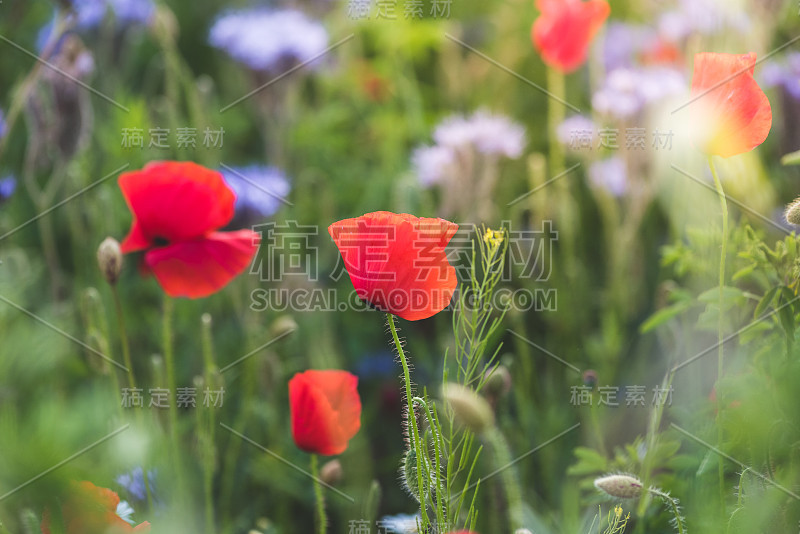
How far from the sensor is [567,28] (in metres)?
1.08

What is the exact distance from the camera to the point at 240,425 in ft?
2.76

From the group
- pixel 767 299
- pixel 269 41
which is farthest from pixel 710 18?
pixel 767 299

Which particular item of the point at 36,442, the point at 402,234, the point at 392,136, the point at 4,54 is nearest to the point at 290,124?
the point at 392,136

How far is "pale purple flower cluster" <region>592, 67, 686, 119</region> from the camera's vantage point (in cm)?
103

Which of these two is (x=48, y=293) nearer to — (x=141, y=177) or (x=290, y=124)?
(x=290, y=124)

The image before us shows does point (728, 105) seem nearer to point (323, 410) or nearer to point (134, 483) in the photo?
point (323, 410)

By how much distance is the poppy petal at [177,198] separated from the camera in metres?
0.63

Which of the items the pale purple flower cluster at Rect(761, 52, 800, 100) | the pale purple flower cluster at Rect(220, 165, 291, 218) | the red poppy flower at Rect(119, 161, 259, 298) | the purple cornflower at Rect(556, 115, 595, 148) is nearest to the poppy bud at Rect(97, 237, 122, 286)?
the red poppy flower at Rect(119, 161, 259, 298)

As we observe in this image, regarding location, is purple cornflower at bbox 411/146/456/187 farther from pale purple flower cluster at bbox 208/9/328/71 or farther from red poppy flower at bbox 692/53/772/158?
red poppy flower at bbox 692/53/772/158

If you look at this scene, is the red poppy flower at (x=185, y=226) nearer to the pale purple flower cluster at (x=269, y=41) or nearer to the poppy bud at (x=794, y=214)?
the poppy bud at (x=794, y=214)

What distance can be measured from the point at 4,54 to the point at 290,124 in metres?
0.56

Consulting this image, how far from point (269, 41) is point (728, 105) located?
795 millimetres

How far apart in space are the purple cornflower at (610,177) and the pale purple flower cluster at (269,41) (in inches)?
18.9

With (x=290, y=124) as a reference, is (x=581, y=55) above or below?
above
